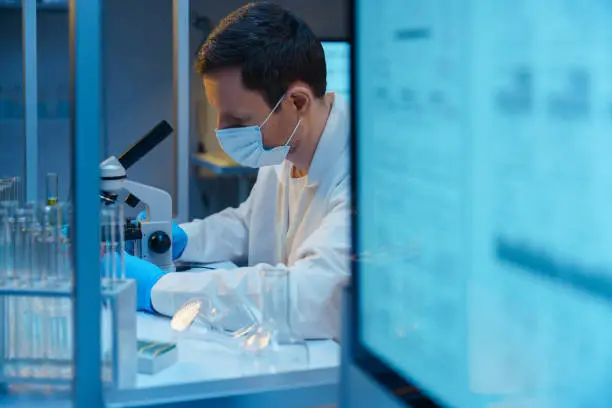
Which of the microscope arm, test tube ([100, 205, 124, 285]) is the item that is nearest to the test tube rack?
test tube ([100, 205, 124, 285])

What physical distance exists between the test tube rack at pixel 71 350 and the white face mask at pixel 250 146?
0.86 m

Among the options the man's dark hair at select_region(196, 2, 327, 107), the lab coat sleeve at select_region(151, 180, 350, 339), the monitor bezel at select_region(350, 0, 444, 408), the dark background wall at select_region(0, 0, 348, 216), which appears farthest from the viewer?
the dark background wall at select_region(0, 0, 348, 216)

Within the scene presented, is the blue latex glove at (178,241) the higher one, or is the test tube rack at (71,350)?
the blue latex glove at (178,241)

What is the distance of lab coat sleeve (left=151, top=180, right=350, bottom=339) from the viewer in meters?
1.25

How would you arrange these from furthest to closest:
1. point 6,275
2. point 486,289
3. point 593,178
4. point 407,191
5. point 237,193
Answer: point 237,193 → point 6,275 → point 407,191 → point 486,289 → point 593,178

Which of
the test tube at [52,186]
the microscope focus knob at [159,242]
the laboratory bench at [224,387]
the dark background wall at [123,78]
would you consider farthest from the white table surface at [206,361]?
the dark background wall at [123,78]

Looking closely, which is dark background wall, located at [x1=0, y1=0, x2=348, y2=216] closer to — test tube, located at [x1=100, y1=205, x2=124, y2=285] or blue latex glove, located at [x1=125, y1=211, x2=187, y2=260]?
blue latex glove, located at [x1=125, y1=211, x2=187, y2=260]

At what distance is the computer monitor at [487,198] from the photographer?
46cm

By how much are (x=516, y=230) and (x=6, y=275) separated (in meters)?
0.76

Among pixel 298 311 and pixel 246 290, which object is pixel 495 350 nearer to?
pixel 298 311

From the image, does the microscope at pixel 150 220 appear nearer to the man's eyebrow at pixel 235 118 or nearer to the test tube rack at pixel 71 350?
the man's eyebrow at pixel 235 118

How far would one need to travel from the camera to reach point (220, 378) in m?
1.02

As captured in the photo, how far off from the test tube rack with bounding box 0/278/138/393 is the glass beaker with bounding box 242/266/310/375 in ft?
0.64

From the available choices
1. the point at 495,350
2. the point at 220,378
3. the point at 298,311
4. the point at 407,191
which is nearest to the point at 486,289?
the point at 495,350
